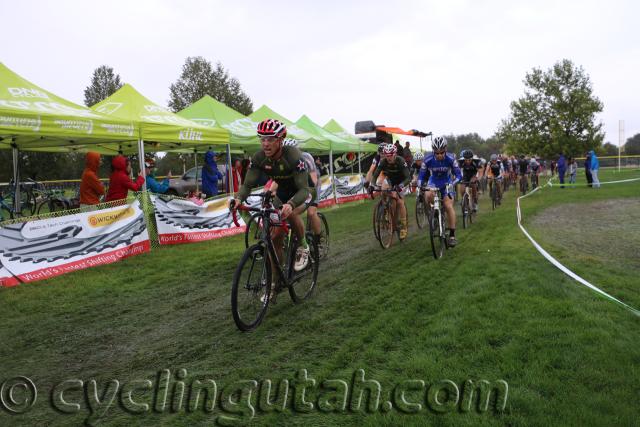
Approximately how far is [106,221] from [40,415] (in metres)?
6.13

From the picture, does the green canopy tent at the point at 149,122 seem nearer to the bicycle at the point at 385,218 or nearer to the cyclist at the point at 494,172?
the bicycle at the point at 385,218

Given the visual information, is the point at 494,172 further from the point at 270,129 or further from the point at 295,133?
the point at 270,129

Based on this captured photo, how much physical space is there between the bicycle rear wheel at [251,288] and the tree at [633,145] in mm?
110599

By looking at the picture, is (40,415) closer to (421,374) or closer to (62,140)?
(421,374)

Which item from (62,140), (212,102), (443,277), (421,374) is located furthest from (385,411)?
(212,102)

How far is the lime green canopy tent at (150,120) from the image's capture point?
11234 mm

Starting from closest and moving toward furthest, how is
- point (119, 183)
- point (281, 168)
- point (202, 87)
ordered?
point (281, 168) < point (119, 183) < point (202, 87)

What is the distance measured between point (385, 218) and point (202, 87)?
59940 millimetres

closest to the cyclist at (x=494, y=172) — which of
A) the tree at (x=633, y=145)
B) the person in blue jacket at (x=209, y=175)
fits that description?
the person in blue jacket at (x=209, y=175)

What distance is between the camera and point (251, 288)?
16.3 feet

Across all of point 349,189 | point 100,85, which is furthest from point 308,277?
point 100,85

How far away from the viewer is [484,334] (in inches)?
173

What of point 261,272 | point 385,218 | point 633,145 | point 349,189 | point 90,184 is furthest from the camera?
point 633,145

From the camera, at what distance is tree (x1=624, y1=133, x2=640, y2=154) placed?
97.8 metres
